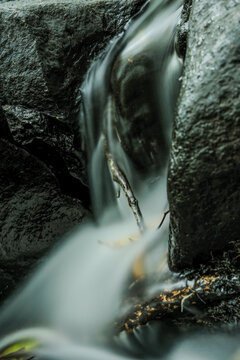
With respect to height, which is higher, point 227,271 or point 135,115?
point 135,115

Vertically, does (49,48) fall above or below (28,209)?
above

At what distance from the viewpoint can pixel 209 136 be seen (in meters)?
2.17

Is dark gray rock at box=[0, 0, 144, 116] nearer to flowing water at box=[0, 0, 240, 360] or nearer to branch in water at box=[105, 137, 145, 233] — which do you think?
flowing water at box=[0, 0, 240, 360]

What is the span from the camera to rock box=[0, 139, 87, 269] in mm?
3416

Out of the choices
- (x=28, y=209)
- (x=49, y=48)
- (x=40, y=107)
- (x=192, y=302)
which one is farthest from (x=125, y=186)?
(x=49, y=48)

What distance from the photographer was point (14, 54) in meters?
3.54

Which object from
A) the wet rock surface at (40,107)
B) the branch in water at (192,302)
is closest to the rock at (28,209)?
the wet rock surface at (40,107)

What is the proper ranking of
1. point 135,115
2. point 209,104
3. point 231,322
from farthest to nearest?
point 135,115 < point 231,322 < point 209,104

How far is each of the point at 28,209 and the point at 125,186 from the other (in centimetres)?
92

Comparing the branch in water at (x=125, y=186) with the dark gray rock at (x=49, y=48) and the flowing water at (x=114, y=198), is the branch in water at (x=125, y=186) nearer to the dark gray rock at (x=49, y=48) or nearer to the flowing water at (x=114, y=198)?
the flowing water at (x=114, y=198)

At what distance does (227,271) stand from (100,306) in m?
1.06

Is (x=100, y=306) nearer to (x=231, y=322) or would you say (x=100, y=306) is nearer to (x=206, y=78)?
(x=231, y=322)

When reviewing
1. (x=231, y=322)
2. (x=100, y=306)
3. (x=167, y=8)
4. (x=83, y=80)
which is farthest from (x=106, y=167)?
(x=231, y=322)

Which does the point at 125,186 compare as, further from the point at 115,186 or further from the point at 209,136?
the point at 209,136
